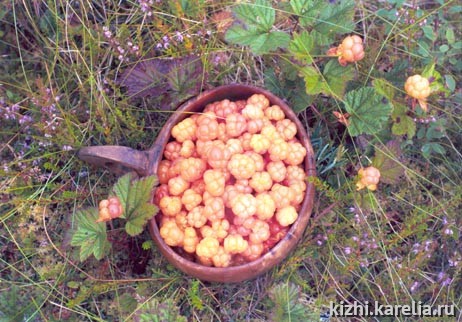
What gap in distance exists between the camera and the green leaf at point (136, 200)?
1.42 m

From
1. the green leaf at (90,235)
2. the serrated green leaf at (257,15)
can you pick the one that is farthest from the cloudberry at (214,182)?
the serrated green leaf at (257,15)

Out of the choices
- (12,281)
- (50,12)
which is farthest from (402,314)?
(50,12)

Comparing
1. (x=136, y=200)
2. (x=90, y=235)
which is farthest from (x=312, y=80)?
(x=90, y=235)

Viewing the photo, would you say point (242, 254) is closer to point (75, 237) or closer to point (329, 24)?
point (75, 237)

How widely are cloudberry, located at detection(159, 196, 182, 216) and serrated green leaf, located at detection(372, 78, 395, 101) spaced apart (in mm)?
672

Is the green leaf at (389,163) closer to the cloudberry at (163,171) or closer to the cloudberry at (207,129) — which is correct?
the cloudberry at (207,129)

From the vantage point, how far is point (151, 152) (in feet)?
4.90

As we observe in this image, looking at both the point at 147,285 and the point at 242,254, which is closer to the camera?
the point at 242,254

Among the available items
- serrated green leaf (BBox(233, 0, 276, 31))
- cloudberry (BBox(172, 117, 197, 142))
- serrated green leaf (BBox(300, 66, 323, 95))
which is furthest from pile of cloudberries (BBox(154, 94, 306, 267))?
serrated green leaf (BBox(233, 0, 276, 31))

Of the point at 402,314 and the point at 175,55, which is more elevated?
the point at 175,55

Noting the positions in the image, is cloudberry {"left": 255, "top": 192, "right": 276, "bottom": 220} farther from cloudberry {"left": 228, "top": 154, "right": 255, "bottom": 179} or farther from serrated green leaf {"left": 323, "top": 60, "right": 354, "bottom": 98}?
serrated green leaf {"left": 323, "top": 60, "right": 354, "bottom": 98}

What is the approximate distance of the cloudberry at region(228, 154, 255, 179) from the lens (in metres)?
1.39

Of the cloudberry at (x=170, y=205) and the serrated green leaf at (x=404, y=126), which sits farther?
the serrated green leaf at (x=404, y=126)

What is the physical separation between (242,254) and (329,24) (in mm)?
719
